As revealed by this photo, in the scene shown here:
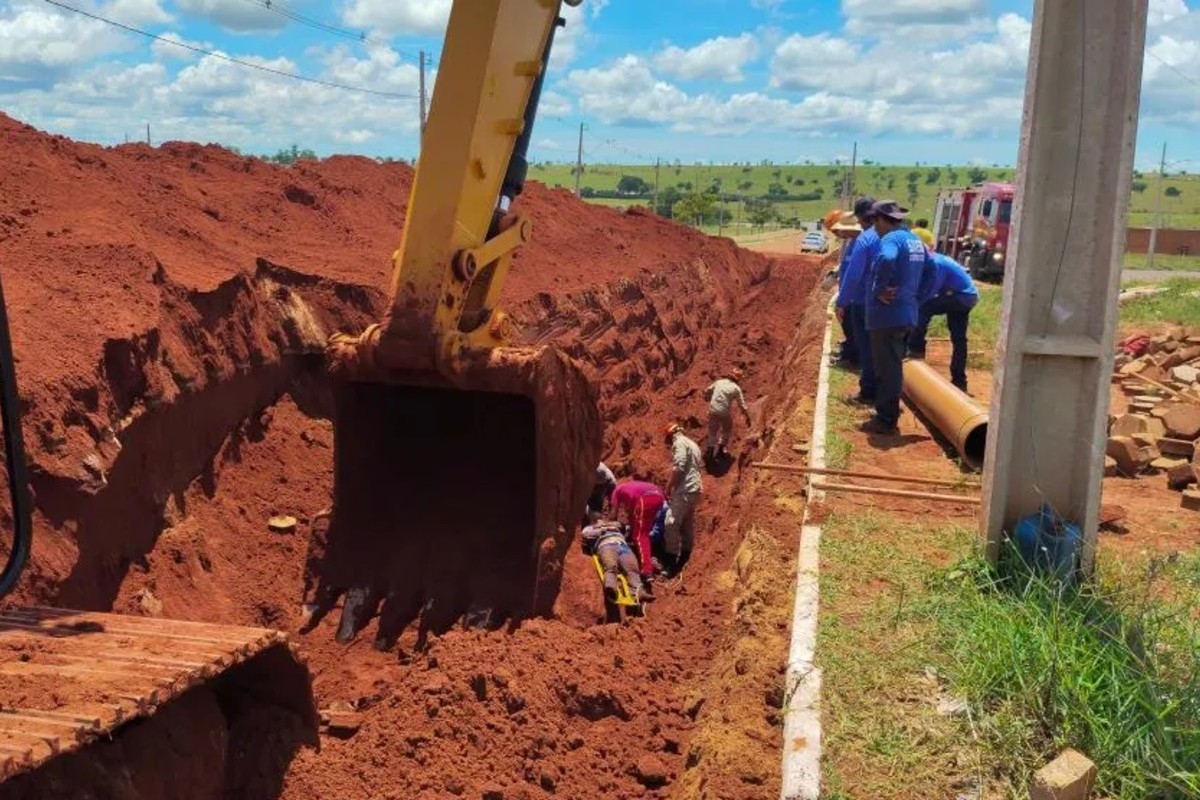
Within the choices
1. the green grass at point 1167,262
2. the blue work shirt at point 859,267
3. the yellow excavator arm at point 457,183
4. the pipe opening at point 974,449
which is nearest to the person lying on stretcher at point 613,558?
the yellow excavator arm at point 457,183

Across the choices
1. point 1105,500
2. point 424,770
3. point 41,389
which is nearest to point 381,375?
point 41,389

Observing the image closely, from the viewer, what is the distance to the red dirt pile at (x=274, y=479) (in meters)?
4.88

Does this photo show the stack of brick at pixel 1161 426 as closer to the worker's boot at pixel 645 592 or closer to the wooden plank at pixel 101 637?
the worker's boot at pixel 645 592

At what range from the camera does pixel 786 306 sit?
73.3ft

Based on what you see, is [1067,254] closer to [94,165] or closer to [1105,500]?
[1105,500]

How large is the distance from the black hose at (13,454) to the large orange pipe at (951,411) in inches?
241

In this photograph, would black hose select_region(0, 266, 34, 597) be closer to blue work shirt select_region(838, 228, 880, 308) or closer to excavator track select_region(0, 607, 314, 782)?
excavator track select_region(0, 607, 314, 782)

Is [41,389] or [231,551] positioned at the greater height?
[41,389]

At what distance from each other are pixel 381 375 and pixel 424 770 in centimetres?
244

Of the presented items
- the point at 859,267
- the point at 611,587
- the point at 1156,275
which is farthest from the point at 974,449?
the point at 1156,275

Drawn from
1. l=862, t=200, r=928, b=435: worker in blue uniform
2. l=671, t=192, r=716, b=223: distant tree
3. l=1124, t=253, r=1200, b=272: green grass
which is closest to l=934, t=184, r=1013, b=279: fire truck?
l=1124, t=253, r=1200, b=272: green grass

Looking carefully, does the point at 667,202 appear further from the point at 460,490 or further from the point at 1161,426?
the point at 460,490

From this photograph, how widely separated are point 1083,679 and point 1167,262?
45409 mm

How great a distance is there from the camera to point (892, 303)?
343 inches
